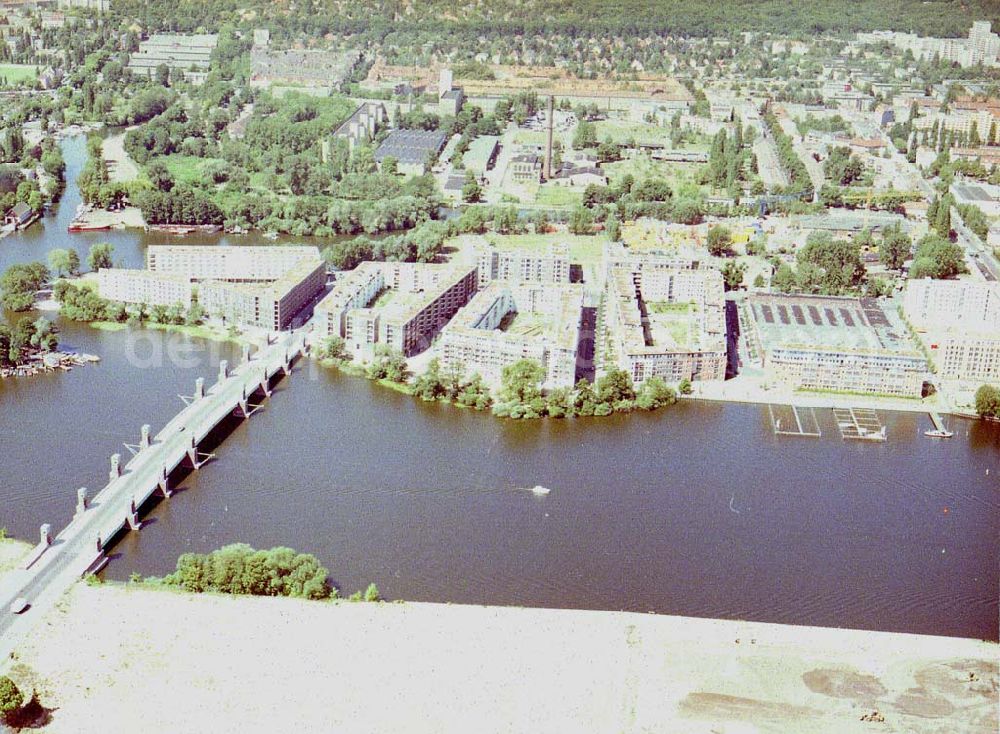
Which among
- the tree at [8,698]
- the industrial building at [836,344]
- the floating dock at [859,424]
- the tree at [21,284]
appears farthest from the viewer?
the tree at [21,284]

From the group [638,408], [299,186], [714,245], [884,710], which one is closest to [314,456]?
[638,408]

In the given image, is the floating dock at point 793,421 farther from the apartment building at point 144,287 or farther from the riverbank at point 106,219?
the riverbank at point 106,219

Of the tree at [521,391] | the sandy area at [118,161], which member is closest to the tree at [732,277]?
the tree at [521,391]

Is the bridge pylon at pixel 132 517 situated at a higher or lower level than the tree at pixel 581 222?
lower

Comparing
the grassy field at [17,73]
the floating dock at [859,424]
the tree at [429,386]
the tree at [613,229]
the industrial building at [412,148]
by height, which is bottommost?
the floating dock at [859,424]

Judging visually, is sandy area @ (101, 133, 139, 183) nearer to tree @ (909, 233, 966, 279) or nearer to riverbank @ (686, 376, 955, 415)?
riverbank @ (686, 376, 955, 415)

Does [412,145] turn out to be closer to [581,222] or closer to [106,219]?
[581,222]
